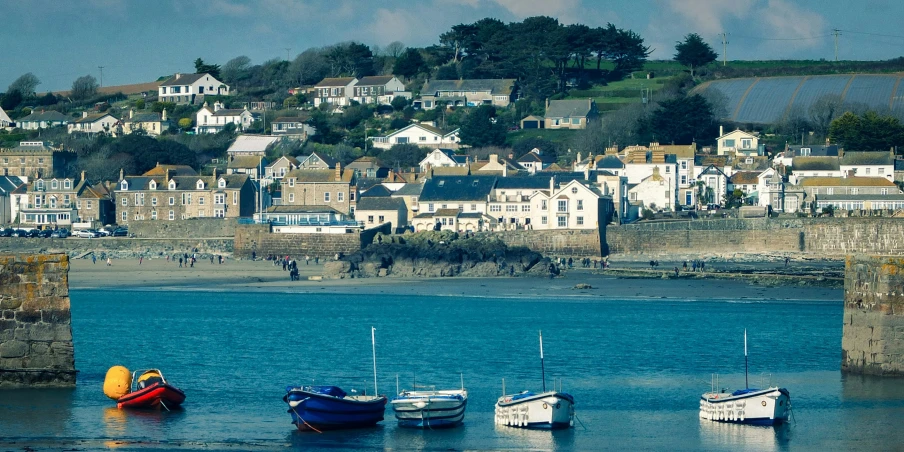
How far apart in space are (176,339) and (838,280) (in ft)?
84.2

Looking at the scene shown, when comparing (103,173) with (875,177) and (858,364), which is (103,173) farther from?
(858,364)

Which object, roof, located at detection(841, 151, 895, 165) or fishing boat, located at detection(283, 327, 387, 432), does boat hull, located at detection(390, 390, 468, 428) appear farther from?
roof, located at detection(841, 151, 895, 165)

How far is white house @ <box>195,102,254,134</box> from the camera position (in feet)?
325

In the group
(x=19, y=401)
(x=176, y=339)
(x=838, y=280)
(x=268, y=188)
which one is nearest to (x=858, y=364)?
(x=19, y=401)

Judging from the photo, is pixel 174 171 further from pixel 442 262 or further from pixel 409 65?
pixel 409 65

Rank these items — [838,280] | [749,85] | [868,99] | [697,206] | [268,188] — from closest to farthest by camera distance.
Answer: [838,280]
[697,206]
[268,188]
[868,99]
[749,85]

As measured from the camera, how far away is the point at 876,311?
867 inches

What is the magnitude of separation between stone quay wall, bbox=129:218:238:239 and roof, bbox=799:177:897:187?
90.8 feet

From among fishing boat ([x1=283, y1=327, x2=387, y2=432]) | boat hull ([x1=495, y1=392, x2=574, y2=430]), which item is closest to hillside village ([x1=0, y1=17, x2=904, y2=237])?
boat hull ([x1=495, y1=392, x2=574, y2=430])

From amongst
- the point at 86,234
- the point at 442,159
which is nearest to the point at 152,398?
the point at 86,234

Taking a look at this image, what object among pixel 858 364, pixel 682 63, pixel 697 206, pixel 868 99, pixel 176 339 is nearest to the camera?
pixel 858 364

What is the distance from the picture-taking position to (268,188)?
74.8 metres

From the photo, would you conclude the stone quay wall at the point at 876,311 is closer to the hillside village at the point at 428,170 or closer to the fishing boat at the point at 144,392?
the fishing boat at the point at 144,392

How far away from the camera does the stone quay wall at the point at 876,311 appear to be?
71.5ft
